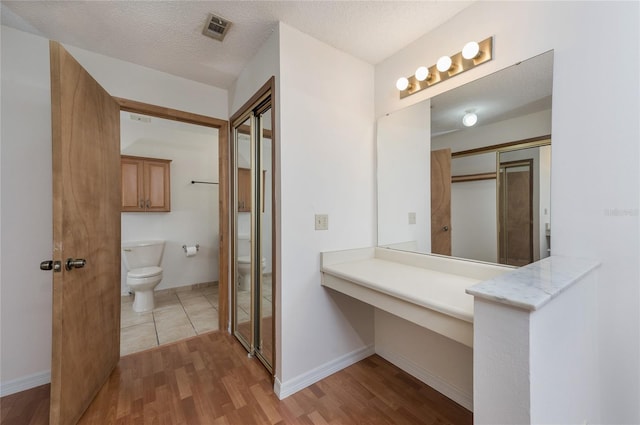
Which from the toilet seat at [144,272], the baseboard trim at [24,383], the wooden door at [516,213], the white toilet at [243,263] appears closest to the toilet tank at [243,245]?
the white toilet at [243,263]

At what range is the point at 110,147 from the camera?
175 cm

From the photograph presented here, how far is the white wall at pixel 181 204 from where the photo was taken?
328cm

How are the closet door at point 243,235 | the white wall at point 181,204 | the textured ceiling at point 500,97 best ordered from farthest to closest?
1. the white wall at point 181,204
2. the closet door at point 243,235
3. the textured ceiling at point 500,97

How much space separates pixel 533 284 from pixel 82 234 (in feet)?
6.89

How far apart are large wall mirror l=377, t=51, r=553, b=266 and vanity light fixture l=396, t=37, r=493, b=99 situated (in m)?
0.10

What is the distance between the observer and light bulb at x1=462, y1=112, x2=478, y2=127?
4.91 ft

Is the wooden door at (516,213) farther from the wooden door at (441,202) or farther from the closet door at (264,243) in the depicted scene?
the closet door at (264,243)

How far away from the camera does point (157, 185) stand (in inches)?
133

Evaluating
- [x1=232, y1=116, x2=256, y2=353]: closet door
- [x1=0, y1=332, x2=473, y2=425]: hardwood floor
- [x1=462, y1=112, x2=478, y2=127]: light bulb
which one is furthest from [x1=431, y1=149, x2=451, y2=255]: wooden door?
[x1=232, y1=116, x2=256, y2=353]: closet door

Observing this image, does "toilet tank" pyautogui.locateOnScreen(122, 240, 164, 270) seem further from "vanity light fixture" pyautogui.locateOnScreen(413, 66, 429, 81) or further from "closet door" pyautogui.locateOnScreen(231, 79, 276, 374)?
"vanity light fixture" pyautogui.locateOnScreen(413, 66, 429, 81)

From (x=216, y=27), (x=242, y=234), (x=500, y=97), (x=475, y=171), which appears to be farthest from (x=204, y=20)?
(x=475, y=171)

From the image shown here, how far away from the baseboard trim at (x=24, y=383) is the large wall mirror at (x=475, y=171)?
2.54 metres

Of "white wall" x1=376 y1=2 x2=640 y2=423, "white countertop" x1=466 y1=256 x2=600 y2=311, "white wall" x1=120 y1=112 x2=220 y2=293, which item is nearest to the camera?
"white countertop" x1=466 y1=256 x2=600 y2=311

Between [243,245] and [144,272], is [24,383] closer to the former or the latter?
[144,272]
